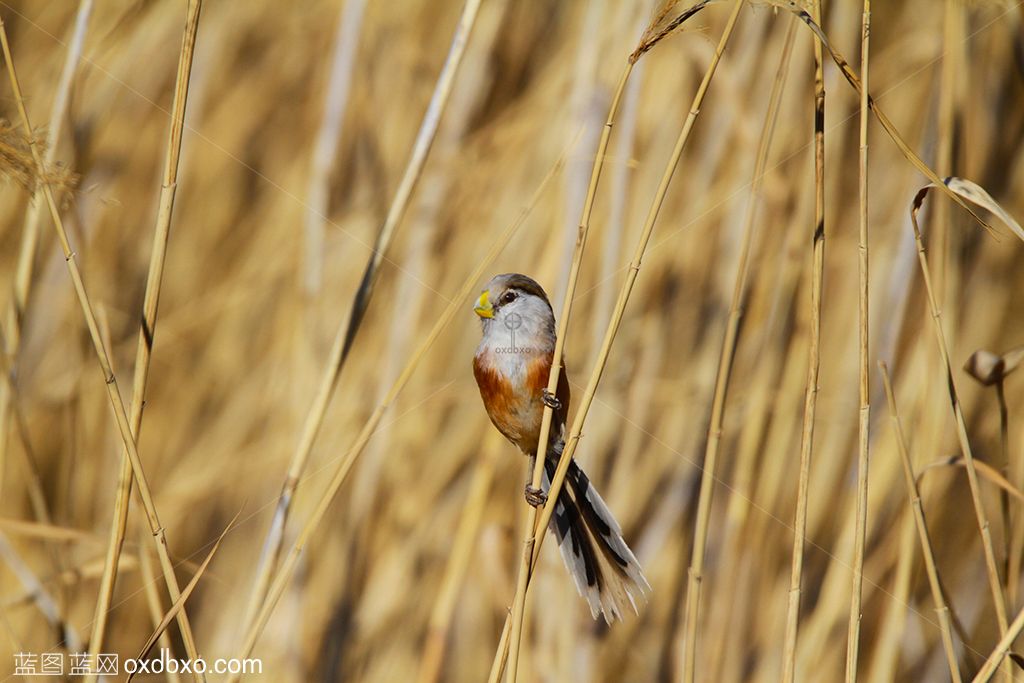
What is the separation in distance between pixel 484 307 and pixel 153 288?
0.41 m

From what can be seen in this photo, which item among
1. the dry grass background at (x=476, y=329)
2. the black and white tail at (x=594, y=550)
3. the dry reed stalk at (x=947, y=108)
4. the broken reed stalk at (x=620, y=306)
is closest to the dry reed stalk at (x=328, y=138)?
the dry grass background at (x=476, y=329)

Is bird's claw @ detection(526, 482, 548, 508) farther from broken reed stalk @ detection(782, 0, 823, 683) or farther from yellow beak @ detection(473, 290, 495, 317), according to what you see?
broken reed stalk @ detection(782, 0, 823, 683)

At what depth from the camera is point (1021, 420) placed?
82.1 inches

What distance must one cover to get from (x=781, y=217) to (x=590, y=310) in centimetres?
59

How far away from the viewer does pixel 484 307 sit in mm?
1019

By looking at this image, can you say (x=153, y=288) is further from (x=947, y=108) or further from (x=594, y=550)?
(x=947, y=108)

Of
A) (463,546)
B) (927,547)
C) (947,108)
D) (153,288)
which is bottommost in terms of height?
(463,546)

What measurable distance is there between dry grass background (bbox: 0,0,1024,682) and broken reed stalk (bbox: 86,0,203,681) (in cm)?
67

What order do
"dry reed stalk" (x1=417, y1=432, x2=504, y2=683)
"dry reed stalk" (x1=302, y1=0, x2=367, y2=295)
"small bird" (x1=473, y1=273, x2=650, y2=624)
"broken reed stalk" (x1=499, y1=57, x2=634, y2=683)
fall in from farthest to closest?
1. "dry reed stalk" (x1=302, y1=0, x2=367, y2=295)
2. "dry reed stalk" (x1=417, y1=432, x2=504, y2=683)
3. "small bird" (x1=473, y1=273, x2=650, y2=624)
4. "broken reed stalk" (x1=499, y1=57, x2=634, y2=683)

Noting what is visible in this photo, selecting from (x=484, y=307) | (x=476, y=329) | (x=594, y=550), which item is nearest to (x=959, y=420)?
(x=594, y=550)

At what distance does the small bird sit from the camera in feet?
3.51

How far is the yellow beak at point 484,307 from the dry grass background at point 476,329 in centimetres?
Answer: 50

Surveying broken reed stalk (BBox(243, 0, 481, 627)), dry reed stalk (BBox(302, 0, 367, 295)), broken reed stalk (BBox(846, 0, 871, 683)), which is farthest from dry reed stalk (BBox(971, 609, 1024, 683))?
dry reed stalk (BBox(302, 0, 367, 295))

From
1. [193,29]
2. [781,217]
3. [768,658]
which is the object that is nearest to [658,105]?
[781,217]
